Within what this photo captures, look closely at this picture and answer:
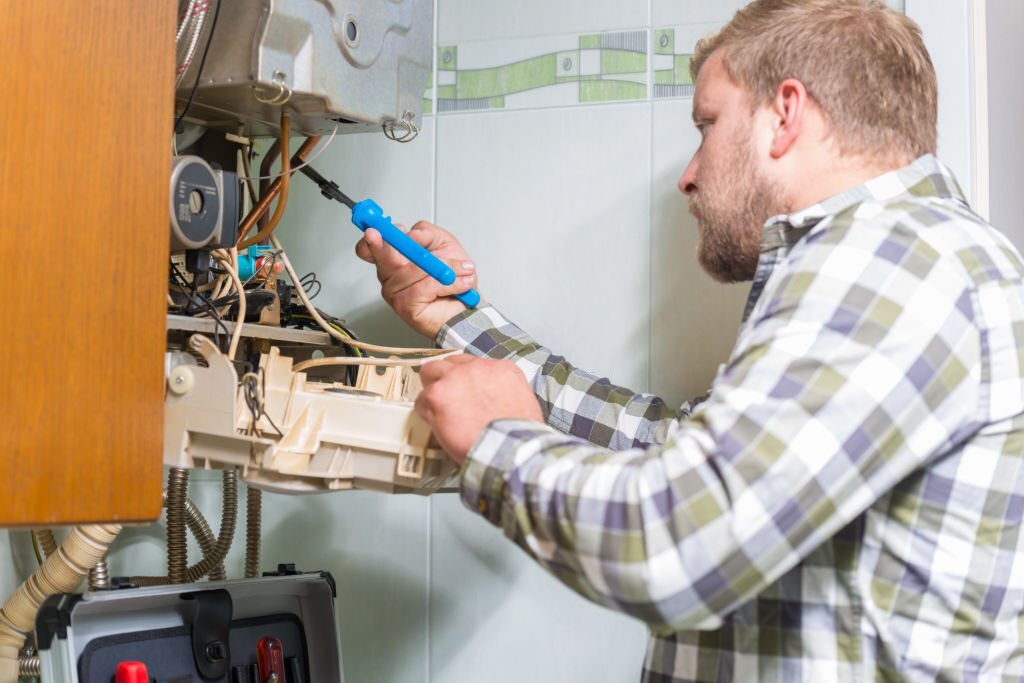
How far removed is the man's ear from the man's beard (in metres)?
0.03

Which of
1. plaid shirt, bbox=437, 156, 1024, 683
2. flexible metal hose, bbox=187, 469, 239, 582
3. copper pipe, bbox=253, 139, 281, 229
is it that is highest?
copper pipe, bbox=253, 139, 281, 229

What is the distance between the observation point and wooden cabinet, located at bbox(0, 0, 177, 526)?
791 mm

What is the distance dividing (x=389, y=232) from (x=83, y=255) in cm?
55

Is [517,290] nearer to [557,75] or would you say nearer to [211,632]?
[557,75]

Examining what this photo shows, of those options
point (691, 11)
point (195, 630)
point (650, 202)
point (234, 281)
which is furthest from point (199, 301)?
point (691, 11)

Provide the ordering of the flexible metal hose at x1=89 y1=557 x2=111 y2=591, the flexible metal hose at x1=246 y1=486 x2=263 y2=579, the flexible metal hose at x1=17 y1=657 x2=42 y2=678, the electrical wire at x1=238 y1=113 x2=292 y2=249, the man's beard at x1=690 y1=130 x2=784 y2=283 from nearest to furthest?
1. the man's beard at x1=690 y1=130 x2=784 y2=283
2. the electrical wire at x1=238 y1=113 x2=292 y2=249
3. the flexible metal hose at x1=17 y1=657 x2=42 y2=678
4. the flexible metal hose at x1=89 y1=557 x2=111 y2=591
5. the flexible metal hose at x1=246 y1=486 x2=263 y2=579

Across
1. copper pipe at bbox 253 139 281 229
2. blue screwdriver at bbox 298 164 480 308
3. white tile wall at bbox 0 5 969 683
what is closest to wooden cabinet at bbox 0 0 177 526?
copper pipe at bbox 253 139 281 229

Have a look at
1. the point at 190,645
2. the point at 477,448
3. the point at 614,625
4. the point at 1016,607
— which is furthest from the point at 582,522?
the point at 614,625

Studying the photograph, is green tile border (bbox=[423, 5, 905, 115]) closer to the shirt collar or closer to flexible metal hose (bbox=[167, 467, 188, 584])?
the shirt collar

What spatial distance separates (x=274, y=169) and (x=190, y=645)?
0.59 metres

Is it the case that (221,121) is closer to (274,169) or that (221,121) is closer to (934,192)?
(274,169)

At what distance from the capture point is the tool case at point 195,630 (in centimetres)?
113

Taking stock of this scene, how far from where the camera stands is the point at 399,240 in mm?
1360

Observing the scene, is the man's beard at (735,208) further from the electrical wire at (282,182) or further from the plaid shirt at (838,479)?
the electrical wire at (282,182)
